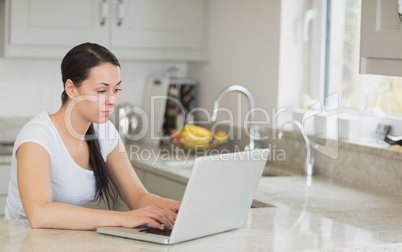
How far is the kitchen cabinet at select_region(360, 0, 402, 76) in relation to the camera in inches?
90.7

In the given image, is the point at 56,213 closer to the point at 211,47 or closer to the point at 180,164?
the point at 180,164

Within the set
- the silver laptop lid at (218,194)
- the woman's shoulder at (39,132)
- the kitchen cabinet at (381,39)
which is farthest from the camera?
the kitchen cabinet at (381,39)

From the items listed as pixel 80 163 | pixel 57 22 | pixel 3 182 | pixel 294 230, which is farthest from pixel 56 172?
pixel 57 22

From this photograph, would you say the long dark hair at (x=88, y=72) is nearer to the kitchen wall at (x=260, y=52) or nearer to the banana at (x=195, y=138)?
the banana at (x=195, y=138)

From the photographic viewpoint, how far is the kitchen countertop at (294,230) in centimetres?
180

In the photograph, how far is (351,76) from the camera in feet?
11.0

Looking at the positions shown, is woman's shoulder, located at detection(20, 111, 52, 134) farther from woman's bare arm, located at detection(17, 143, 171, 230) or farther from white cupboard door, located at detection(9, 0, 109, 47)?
white cupboard door, located at detection(9, 0, 109, 47)

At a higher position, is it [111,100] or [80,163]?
[111,100]

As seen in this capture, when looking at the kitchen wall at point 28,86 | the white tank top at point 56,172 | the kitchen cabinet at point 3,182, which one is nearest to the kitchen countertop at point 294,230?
the white tank top at point 56,172

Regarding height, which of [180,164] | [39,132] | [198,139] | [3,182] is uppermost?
[39,132]

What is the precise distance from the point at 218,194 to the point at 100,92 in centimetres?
54

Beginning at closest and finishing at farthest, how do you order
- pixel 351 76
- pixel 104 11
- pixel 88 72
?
pixel 88 72, pixel 351 76, pixel 104 11

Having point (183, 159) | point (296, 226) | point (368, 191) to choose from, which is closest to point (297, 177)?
point (368, 191)

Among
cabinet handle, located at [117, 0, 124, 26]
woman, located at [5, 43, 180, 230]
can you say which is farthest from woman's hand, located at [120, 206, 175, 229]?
cabinet handle, located at [117, 0, 124, 26]
